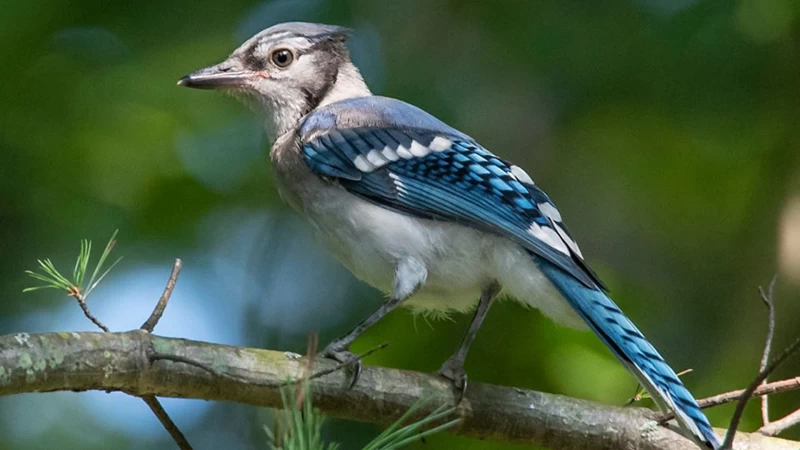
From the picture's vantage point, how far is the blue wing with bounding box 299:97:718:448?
103 inches

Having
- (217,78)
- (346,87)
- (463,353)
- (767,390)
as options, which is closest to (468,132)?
(346,87)

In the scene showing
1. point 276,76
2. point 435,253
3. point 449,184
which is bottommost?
point 435,253

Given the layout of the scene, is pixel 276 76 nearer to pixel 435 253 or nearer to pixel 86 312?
pixel 435 253

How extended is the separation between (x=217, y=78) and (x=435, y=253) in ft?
3.16

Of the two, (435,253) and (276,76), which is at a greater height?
(276,76)

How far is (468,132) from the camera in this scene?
4438 millimetres

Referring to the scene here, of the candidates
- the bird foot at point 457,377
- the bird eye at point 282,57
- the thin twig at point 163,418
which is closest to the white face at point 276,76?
the bird eye at point 282,57

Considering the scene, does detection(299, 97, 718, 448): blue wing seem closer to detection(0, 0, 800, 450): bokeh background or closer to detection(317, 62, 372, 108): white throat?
detection(317, 62, 372, 108): white throat

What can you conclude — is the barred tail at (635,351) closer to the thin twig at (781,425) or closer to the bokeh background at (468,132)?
the thin twig at (781,425)

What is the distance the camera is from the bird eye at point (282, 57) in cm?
347

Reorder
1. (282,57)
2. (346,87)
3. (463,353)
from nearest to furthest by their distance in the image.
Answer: (463,353) < (282,57) < (346,87)

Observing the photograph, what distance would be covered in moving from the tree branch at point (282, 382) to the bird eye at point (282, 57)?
50.7 inches

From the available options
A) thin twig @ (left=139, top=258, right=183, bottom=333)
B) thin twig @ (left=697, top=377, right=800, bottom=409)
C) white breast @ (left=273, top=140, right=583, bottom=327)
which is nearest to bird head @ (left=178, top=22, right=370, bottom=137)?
white breast @ (left=273, top=140, right=583, bottom=327)

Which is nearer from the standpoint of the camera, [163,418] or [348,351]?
[163,418]
